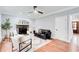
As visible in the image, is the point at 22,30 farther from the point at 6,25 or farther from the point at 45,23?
the point at 45,23

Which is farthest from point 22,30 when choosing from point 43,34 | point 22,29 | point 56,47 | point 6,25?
point 56,47

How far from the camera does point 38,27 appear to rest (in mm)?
1898

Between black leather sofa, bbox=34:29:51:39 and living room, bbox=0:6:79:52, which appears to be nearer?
living room, bbox=0:6:79:52

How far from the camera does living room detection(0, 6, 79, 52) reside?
1.74m

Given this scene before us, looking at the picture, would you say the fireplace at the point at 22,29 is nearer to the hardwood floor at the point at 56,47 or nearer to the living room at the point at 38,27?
the living room at the point at 38,27

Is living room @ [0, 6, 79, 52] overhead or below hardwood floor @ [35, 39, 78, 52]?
overhead

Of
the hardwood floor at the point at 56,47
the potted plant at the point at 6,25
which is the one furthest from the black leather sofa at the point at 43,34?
the potted plant at the point at 6,25

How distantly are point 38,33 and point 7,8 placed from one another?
798 mm

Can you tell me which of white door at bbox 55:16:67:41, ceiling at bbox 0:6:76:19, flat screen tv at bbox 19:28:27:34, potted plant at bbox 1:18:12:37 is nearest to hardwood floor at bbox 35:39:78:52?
white door at bbox 55:16:67:41

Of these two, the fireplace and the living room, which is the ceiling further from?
the fireplace

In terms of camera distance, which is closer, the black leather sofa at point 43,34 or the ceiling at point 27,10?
the ceiling at point 27,10

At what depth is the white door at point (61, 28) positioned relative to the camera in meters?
1.83
